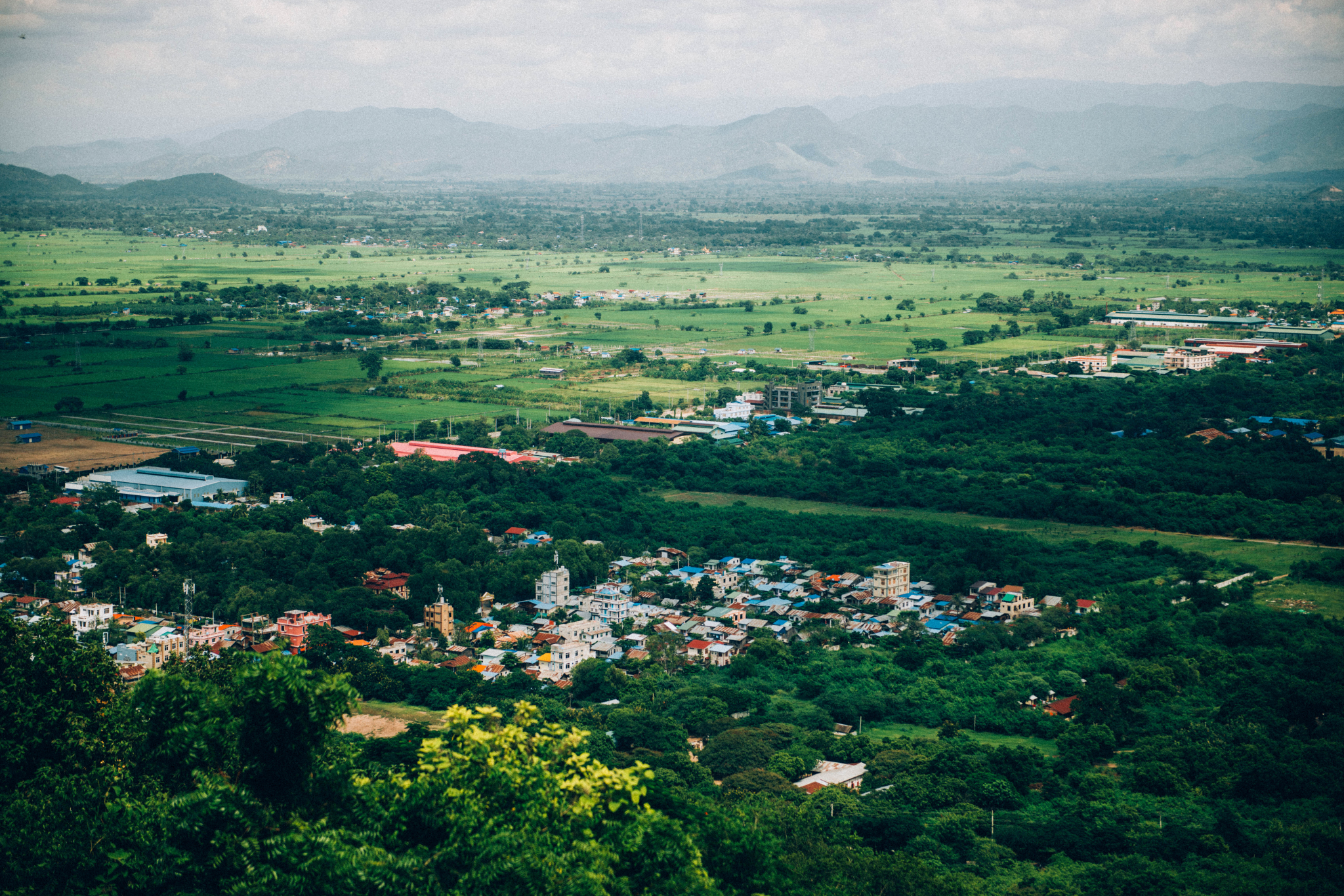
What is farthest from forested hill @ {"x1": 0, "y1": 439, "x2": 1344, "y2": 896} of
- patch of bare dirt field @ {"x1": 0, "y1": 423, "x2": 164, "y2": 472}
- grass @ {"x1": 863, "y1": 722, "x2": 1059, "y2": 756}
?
patch of bare dirt field @ {"x1": 0, "y1": 423, "x2": 164, "y2": 472}

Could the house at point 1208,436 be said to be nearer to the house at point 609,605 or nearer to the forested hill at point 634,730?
the forested hill at point 634,730

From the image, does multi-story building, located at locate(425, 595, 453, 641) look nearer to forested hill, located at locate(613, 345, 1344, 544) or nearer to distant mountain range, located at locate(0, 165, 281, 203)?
forested hill, located at locate(613, 345, 1344, 544)

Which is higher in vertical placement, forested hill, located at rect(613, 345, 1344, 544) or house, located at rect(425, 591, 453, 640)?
forested hill, located at rect(613, 345, 1344, 544)

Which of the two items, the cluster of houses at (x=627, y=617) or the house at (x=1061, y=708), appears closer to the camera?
the house at (x=1061, y=708)

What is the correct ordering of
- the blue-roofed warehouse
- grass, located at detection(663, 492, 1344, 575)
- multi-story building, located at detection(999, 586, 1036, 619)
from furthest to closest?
the blue-roofed warehouse → grass, located at detection(663, 492, 1344, 575) → multi-story building, located at detection(999, 586, 1036, 619)

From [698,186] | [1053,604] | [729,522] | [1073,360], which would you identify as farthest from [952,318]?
[698,186]

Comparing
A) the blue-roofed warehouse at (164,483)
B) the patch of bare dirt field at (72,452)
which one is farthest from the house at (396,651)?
the patch of bare dirt field at (72,452)
